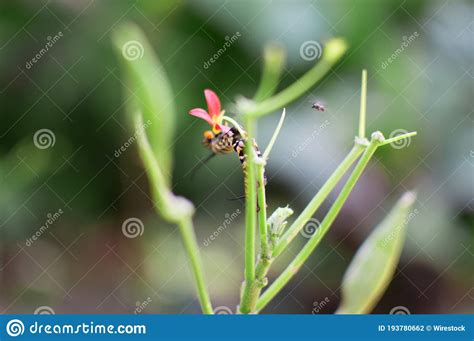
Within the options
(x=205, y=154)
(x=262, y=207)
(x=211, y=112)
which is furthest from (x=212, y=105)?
(x=205, y=154)

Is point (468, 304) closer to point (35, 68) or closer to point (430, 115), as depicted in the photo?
point (430, 115)

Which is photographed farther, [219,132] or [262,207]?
[219,132]

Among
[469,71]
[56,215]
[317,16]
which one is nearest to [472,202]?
[469,71]

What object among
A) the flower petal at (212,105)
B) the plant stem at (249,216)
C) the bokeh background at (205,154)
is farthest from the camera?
the bokeh background at (205,154)

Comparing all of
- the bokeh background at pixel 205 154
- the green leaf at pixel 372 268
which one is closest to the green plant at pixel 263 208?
the green leaf at pixel 372 268

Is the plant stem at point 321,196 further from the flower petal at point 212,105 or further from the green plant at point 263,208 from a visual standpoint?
the flower petal at point 212,105

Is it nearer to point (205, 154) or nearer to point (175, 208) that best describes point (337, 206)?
point (175, 208)
